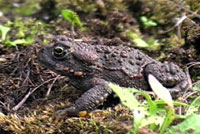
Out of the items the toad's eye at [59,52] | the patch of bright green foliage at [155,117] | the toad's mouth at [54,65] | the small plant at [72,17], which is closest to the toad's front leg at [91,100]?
the toad's mouth at [54,65]

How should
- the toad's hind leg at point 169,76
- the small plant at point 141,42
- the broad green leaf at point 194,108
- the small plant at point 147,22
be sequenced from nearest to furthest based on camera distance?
the broad green leaf at point 194,108
the toad's hind leg at point 169,76
the small plant at point 141,42
the small plant at point 147,22

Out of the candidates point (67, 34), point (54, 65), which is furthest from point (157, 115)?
point (67, 34)

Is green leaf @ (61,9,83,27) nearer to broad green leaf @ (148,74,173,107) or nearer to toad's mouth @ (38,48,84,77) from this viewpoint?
toad's mouth @ (38,48,84,77)

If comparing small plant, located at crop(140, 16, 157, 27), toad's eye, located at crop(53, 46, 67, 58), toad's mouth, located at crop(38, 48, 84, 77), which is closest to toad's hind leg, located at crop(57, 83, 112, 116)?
toad's mouth, located at crop(38, 48, 84, 77)

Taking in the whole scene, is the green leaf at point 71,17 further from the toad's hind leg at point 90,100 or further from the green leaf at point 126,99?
the green leaf at point 126,99

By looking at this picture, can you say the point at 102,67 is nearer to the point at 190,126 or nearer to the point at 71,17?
the point at 190,126

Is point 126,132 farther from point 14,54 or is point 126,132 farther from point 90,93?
point 14,54
